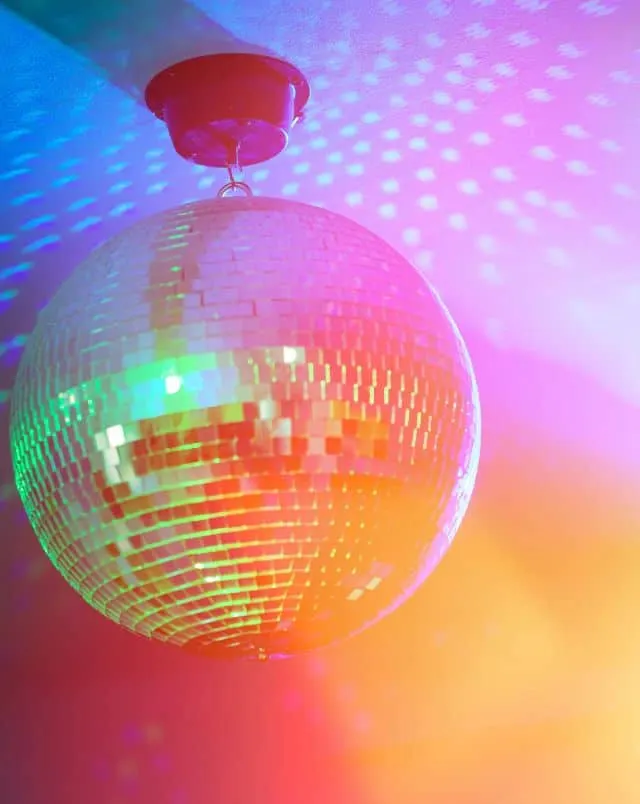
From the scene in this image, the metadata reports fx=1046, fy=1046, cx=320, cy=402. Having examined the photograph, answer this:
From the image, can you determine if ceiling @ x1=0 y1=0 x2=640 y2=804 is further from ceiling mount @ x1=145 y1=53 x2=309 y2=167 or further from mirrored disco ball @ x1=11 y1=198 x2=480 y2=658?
mirrored disco ball @ x1=11 y1=198 x2=480 y2=658

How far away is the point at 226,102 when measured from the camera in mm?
781

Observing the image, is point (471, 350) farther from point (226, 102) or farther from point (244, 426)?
point (244, 426)

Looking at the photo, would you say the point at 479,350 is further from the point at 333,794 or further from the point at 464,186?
the point at 333,794

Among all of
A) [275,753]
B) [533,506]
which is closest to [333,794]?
[275,753]

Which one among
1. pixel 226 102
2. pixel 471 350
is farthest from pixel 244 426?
pixel 471 350

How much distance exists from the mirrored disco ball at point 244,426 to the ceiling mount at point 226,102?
179 mm

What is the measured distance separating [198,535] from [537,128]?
0.59m

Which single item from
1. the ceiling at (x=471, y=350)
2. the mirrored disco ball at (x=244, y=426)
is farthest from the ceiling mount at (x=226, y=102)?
the mirrored disco ball at (x=244, y=426)

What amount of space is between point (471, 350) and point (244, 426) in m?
0.87

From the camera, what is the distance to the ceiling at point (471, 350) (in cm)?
86

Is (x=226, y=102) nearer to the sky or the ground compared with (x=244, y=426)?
nearer to the sky

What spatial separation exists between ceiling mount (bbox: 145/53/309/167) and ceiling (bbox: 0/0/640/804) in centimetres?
2

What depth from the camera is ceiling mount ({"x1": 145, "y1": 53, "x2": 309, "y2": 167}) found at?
790mm

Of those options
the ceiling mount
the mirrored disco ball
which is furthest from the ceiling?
the mirrored disco ball
